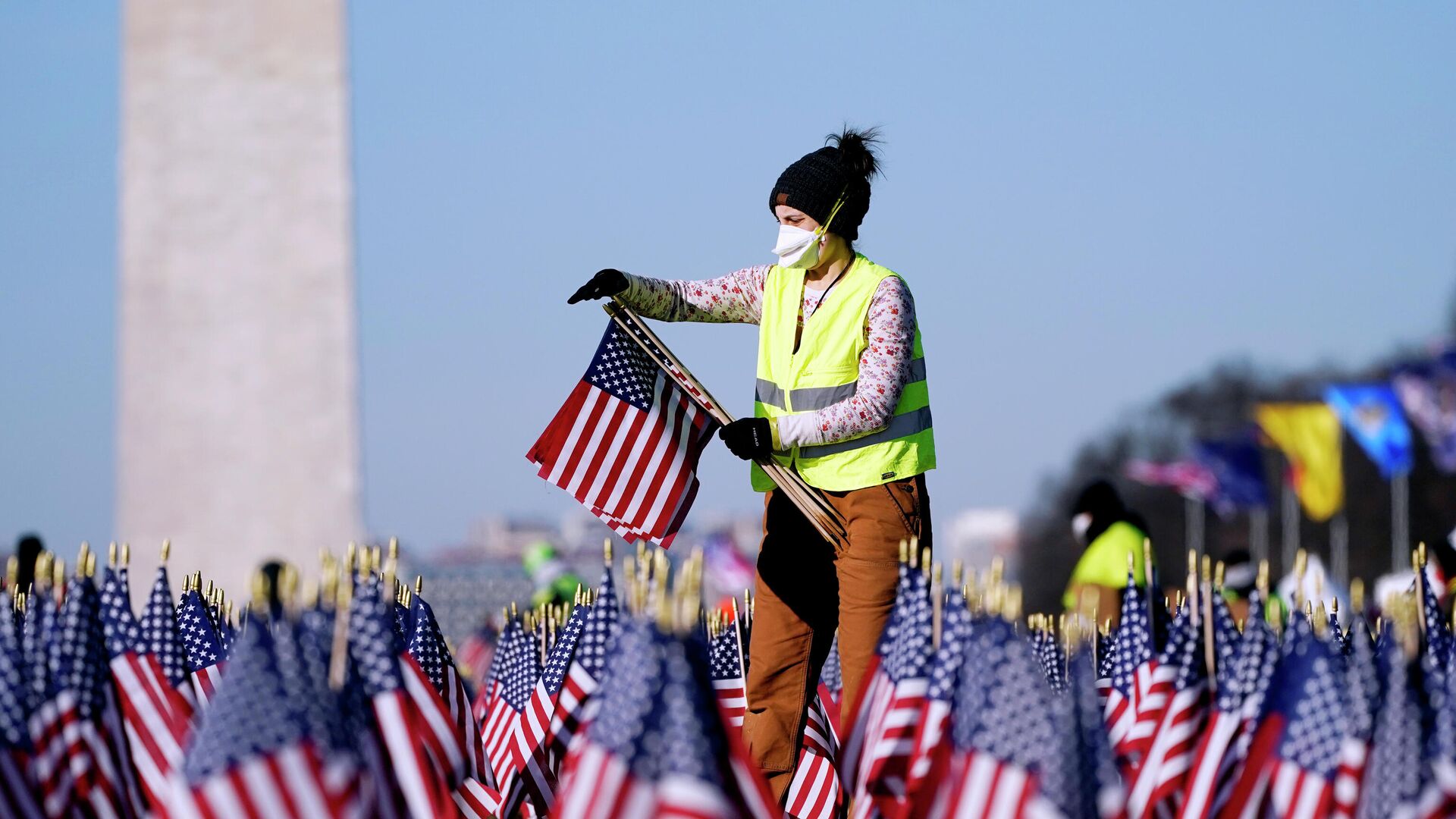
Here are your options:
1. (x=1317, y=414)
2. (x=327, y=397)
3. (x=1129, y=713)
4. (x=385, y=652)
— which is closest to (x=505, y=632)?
(x=1129, y=713)

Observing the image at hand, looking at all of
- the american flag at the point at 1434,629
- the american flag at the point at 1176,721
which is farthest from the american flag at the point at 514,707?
the american flag at the point at 1434,629

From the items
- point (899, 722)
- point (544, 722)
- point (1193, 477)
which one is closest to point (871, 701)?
point (899, 722)

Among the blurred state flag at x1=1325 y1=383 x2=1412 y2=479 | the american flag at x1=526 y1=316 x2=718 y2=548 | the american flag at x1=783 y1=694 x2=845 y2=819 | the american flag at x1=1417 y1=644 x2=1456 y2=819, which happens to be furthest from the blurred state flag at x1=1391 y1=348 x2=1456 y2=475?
the american flag at x1=1417 y1=644 x2=1456 y2=819

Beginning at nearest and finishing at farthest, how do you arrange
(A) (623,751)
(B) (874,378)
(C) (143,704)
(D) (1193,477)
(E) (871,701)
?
1. (A) (623,751)
2. (C) (143,704)
3. (E) (871,701)
4. (B) (874,378)
5. (D) (1193,477)

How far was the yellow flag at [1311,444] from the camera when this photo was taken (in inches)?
1280

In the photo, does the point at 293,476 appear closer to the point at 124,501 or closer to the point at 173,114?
the point at 124,501

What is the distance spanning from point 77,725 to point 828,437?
1941 millimetres

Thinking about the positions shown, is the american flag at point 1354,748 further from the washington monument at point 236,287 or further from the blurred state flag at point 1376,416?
the blurred state flag at point 1376,416

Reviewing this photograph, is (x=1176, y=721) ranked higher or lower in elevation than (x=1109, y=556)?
higher

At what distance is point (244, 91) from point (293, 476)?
318 cm

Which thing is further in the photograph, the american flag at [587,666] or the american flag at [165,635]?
the american flag at [587,666]

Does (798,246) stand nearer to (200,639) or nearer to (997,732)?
(997,732)

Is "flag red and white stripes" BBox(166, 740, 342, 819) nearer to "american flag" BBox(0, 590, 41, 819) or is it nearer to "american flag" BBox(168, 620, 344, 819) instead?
"american flag" BBox(168, 620, 344, 819)

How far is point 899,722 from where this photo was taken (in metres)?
4.77
